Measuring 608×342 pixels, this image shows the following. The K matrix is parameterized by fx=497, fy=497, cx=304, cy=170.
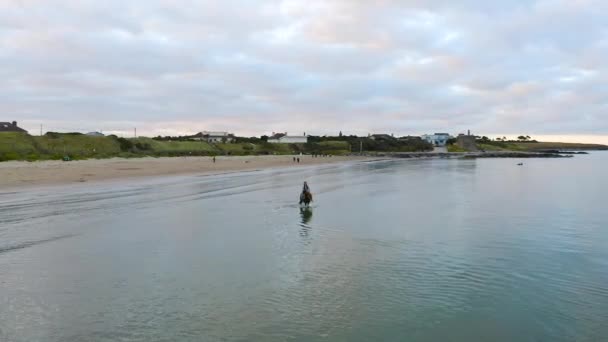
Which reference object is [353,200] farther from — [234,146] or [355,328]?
[234,146]

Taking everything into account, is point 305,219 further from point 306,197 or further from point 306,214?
point 306,197

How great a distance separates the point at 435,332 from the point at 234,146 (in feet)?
390

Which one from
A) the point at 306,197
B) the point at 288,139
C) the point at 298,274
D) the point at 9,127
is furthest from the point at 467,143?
the point at 298,274

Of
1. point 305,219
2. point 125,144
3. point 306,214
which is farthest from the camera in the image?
point 125,144

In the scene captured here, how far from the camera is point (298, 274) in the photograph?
12617 mm

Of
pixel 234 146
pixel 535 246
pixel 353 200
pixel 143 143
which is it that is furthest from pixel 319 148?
pixel 535 246

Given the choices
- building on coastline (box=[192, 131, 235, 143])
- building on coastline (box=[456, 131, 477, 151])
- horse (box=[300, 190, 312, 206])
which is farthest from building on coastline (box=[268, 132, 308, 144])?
horse (box=[300, 190, 312, 206])

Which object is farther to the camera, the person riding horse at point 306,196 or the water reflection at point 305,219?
the person riding horse at point 306,196

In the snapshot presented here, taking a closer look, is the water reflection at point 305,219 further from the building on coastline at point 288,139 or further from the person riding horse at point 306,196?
the building on coastline at point 288,139

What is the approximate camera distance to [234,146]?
413ft

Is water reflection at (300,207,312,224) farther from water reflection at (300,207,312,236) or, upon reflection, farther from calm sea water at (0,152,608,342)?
calm sea water at (0,152,608,342)

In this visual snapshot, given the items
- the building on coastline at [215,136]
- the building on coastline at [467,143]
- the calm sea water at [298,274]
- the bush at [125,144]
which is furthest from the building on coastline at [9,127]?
the building on coastline at [467,143]

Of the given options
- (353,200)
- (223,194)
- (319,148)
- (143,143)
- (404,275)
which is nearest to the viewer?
(404,275)

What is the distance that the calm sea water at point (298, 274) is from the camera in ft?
29.8
